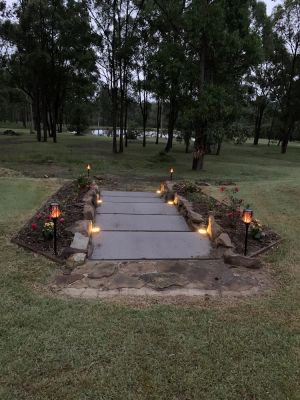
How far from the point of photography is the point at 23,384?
2.71 m

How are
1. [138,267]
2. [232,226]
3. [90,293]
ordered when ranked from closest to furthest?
[90,293]
[138,267]
[232,226]

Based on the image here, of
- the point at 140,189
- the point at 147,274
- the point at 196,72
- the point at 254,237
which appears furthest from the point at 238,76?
the point at 147,274

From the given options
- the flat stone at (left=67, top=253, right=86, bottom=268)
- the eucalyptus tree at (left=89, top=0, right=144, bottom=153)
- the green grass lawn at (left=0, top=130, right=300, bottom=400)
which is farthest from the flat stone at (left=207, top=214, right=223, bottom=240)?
the eucalyptus tree at (left=89, top=0, right=144, bottom=153)

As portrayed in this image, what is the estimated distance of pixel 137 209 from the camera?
8.66 m

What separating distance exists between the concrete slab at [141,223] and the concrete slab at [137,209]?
42 centimetres

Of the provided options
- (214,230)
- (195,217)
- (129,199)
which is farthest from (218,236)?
(129,199)

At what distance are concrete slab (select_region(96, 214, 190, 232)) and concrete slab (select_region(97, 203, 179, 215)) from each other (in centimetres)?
42

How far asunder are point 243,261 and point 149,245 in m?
1.69

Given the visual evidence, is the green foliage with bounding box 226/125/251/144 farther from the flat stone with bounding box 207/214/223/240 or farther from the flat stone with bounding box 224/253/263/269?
the flat stone with bounding box 224/253/263/269

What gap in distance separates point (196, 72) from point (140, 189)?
7.35 meters

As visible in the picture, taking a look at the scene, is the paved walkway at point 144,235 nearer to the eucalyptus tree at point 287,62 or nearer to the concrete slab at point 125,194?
the concrete slab at point 125,194

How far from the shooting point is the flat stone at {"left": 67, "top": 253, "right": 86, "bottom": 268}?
4.96m

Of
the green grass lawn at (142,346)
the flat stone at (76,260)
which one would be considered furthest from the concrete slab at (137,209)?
the green grass lawn at (142,346)

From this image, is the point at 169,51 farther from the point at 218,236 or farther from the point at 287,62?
the point at 287,62
